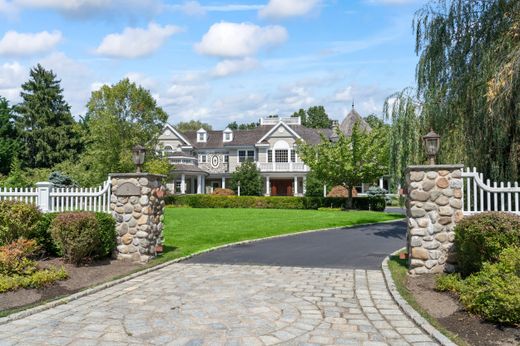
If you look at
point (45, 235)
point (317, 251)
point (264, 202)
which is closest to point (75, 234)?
point (45, 235)

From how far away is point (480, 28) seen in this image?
12.0m

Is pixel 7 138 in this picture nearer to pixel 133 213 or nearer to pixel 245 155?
pixel 245 155

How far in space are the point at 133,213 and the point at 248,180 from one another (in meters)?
31.7

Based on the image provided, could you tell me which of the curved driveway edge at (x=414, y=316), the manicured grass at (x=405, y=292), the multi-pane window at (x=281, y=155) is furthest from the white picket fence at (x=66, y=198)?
the multi-pane window at (x=281, y=155)

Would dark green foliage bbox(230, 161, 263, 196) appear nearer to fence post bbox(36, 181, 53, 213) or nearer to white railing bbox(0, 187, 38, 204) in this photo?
white railing bbox(0, 187, 38, 204)

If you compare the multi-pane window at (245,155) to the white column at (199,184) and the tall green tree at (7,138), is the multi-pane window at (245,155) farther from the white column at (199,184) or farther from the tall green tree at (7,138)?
the tall green tree at (7,138)

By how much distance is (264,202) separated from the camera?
35.6 m

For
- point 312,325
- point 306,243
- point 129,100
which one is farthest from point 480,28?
point 129,100

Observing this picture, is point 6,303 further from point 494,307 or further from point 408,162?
point 408,162

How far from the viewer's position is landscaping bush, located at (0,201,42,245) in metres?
9.55

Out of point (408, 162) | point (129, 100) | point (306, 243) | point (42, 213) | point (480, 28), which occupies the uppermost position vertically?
point (129, 100)

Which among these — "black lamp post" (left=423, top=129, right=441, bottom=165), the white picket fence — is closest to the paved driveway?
the white picket fence

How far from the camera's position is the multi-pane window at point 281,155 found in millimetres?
48062

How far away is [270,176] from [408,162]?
33.2 meters
